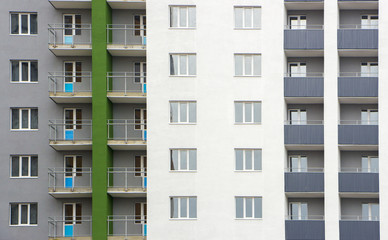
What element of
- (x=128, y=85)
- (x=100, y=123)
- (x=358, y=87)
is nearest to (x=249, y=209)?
(x=358, y=87)

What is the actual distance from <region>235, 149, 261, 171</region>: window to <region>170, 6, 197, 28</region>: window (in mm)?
8543

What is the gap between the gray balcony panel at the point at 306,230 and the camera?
47969 mm

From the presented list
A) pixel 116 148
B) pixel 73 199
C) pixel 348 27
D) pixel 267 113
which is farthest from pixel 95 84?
pixel 348 27

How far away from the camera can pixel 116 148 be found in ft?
164

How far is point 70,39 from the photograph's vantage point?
5084 centimetres

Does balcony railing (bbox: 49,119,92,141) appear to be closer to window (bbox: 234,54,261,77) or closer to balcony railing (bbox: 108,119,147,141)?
balcony railing (bbox: 108,119,147,141)

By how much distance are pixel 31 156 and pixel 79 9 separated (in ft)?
32.1

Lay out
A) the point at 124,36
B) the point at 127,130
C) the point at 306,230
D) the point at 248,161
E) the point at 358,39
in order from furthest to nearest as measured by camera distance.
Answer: the point at 124,36, the point at 127,130, the point at 358,39, the point at 248,161, the point at 306,230

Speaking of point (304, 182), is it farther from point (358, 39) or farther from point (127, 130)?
point (127, 130)

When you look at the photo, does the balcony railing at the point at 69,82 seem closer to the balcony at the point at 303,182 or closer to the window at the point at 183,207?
the window at the point at 183,207

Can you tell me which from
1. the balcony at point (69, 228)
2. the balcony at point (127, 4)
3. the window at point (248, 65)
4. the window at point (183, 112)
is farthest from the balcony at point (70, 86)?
the window at point (248, 65)

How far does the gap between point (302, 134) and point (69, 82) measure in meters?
14.9

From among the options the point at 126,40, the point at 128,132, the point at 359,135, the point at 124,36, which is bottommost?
the point at 359,135

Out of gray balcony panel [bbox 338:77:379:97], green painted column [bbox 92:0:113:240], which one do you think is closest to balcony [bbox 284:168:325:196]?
gray balcony panel [bbox 338:77:379:97]
